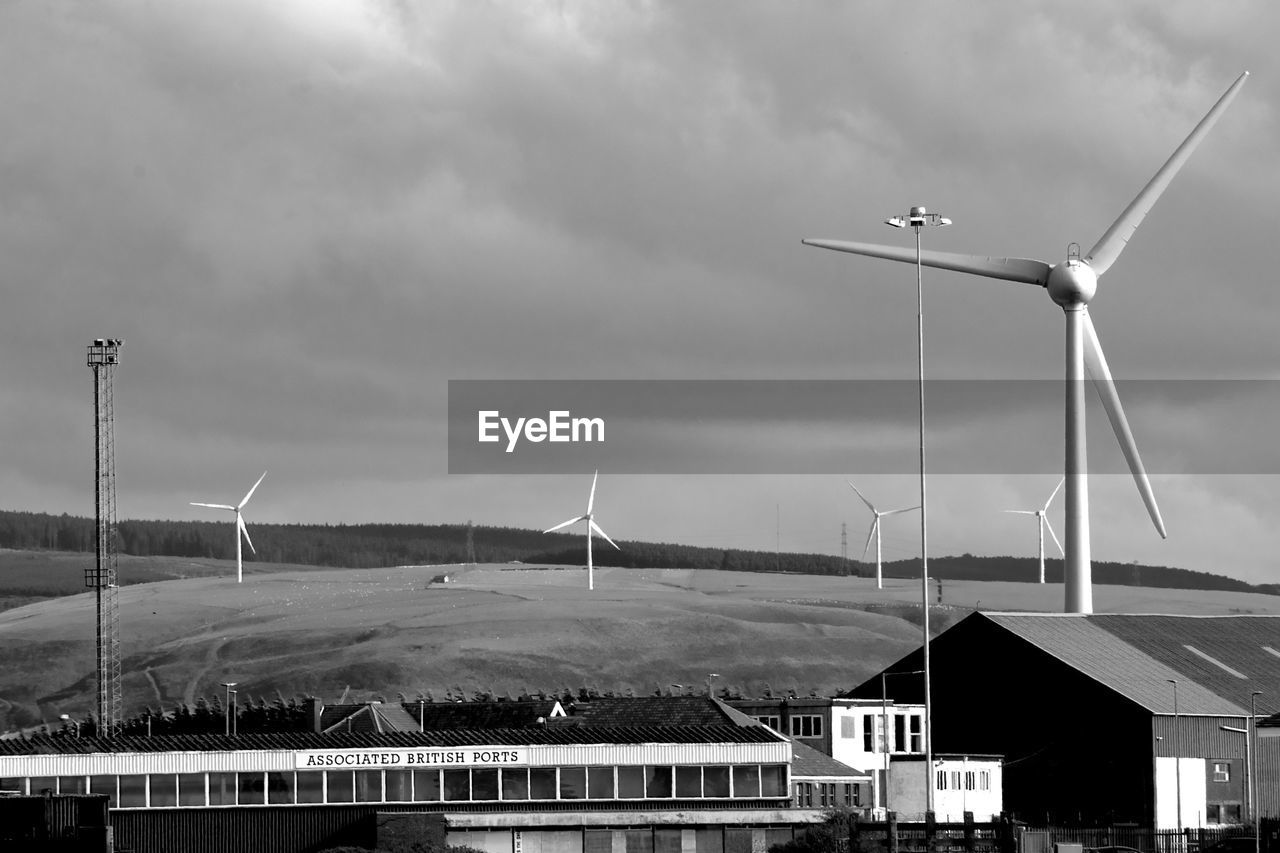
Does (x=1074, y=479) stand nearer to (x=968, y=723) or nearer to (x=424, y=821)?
(x=968, y=723)

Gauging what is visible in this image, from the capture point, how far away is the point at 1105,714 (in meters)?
131

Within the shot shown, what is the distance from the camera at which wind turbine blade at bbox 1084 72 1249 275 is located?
5423 inches

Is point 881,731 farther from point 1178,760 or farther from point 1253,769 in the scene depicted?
point 1253,769

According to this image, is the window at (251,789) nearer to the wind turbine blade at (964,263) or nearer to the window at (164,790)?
the window at (164,790)

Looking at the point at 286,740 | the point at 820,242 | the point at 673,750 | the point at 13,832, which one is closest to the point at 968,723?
the point at 820,242

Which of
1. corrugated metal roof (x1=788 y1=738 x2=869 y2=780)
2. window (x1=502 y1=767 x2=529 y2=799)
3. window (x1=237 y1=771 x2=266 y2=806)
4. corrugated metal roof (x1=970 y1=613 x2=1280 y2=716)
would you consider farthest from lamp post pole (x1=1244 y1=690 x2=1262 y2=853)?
window (x1=237 y1=771 x2=266 y2=806)

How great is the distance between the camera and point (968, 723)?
14100cm

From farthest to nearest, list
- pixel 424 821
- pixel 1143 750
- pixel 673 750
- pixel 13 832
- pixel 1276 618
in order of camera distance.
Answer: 1. pixel 1276 618
2. pixel 1143 750
3. pixel 673 750
4. pixel 424 821
5. pixel 13 832

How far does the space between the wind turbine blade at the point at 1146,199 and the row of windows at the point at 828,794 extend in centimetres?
4001

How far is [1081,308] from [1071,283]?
7.72 feet

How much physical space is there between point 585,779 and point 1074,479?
61.1 m

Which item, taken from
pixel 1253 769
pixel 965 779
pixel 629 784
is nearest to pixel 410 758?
pixel 629 784

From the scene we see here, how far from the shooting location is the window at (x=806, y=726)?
14325cm

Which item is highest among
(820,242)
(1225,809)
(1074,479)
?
(820,242)
